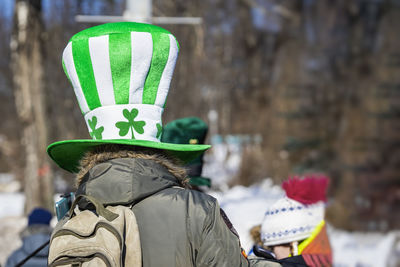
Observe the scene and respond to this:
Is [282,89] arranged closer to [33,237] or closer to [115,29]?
[33,237]

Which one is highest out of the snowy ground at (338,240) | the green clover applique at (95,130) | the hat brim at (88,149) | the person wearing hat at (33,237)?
the green clover applique at (95,130)

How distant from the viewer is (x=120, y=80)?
1.79 metres

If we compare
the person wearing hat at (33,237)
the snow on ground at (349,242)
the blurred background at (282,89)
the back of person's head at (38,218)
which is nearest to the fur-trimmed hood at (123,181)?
the person wearing hat at (33,237)

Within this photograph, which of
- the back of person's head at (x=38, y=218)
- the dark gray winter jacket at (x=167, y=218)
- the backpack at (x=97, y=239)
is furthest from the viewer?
the back of person's head at (x=38, y=218)

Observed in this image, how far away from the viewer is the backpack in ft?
4.75

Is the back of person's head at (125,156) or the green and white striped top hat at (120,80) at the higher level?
the green and white striped top hat at (120,80)

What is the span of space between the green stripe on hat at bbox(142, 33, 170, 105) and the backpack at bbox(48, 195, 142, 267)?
447 mm

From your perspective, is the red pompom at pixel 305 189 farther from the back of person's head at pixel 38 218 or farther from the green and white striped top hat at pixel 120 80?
the back of person's head at pixel 38 218

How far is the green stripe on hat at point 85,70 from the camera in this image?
179 centimetres

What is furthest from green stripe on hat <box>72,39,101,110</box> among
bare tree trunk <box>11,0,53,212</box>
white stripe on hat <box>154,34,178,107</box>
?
bare tree trunk <box>11,0,53,212</box>

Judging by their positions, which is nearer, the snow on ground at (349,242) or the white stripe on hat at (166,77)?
the white stripe on hat at (166,77)

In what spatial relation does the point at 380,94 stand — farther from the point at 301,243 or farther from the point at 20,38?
the point at 301,243

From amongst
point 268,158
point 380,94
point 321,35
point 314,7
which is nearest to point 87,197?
point 380,94

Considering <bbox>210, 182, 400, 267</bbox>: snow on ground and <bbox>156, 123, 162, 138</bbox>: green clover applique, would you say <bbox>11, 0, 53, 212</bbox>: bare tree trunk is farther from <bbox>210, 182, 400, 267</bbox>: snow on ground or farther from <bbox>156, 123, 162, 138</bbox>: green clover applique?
<bbox>156, 123, 162, 138</bbox>: green clover applique
